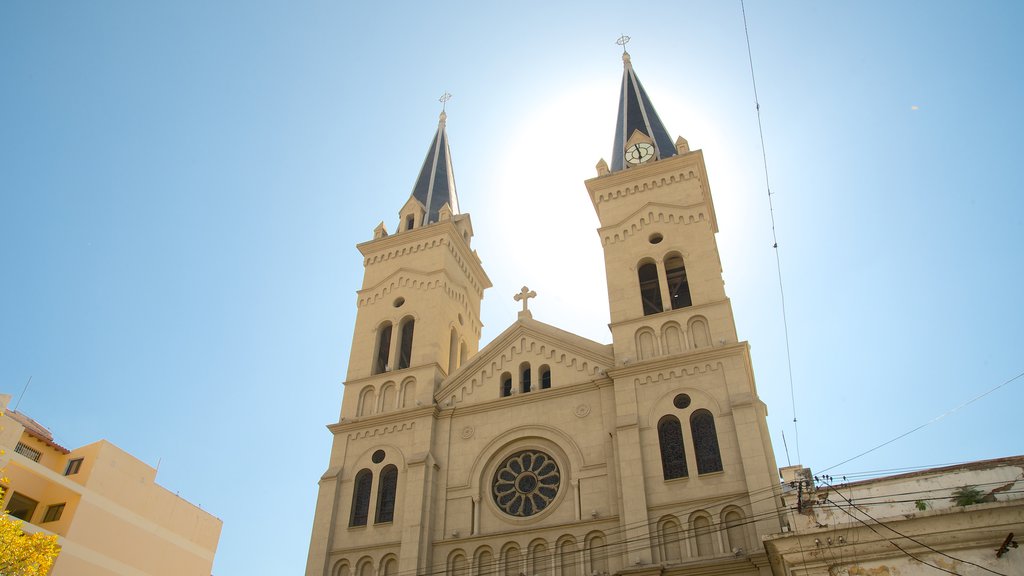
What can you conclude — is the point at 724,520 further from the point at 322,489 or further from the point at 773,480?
the point at 322,489

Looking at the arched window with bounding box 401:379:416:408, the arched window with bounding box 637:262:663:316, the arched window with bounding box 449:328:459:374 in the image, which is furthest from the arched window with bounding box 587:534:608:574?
the arched window with bounding box 449:328:459:374

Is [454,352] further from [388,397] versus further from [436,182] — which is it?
[436,182]

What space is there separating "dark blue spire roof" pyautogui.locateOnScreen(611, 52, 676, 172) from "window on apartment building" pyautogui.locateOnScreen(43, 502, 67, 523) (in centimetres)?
2768

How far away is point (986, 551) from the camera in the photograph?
1401 cm

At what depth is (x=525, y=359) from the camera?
89.1ft

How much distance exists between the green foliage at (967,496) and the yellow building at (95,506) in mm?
29449

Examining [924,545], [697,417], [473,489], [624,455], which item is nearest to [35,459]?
Result: [473,489]

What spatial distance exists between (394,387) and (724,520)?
13.1 meters

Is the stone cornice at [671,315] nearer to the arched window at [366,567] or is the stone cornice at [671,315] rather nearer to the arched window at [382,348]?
the arched window at [382,348]

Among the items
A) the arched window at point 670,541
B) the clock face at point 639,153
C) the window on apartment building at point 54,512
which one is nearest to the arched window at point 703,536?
the arched window at point 670,541

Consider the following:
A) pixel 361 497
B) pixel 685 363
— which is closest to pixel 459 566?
pixel 361 497

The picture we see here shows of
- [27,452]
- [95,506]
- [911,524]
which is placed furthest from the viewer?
[95,506]

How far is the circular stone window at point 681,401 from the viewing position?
23.5m

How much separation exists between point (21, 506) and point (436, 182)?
2284cm
